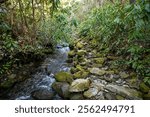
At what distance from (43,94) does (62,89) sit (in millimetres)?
361

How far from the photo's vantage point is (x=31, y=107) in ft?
8.80

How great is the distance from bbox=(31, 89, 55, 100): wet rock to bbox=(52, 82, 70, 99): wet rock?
0.12 m

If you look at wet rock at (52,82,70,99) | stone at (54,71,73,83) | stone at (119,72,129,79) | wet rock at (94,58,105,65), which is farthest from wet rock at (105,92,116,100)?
wet rock at (94,58,105,65)

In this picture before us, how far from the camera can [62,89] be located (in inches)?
152

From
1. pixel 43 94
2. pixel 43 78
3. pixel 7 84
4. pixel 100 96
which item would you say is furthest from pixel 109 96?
pixel 7 84

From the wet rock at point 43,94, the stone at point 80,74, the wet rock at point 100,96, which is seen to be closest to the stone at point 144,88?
the wet rock at point 100,96

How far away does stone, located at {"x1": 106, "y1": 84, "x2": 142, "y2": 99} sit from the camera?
11.4ft

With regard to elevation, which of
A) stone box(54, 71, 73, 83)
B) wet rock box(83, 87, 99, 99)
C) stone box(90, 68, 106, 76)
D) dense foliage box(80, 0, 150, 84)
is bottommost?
wet rock box(83, 87, 99, 99)

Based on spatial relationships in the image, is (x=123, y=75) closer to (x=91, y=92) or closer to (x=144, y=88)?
(x=144, y=88)

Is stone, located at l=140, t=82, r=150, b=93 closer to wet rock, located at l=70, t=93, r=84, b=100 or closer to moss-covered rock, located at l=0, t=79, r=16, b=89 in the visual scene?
wet rock, located at l=70, t=93, r=84, b=100

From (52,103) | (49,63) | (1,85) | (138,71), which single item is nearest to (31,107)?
(52,103)

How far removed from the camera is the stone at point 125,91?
137 inches

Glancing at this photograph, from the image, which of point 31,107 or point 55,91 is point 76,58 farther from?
point 31,107

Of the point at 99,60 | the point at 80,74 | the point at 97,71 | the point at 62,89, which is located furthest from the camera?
the point at 99,60
